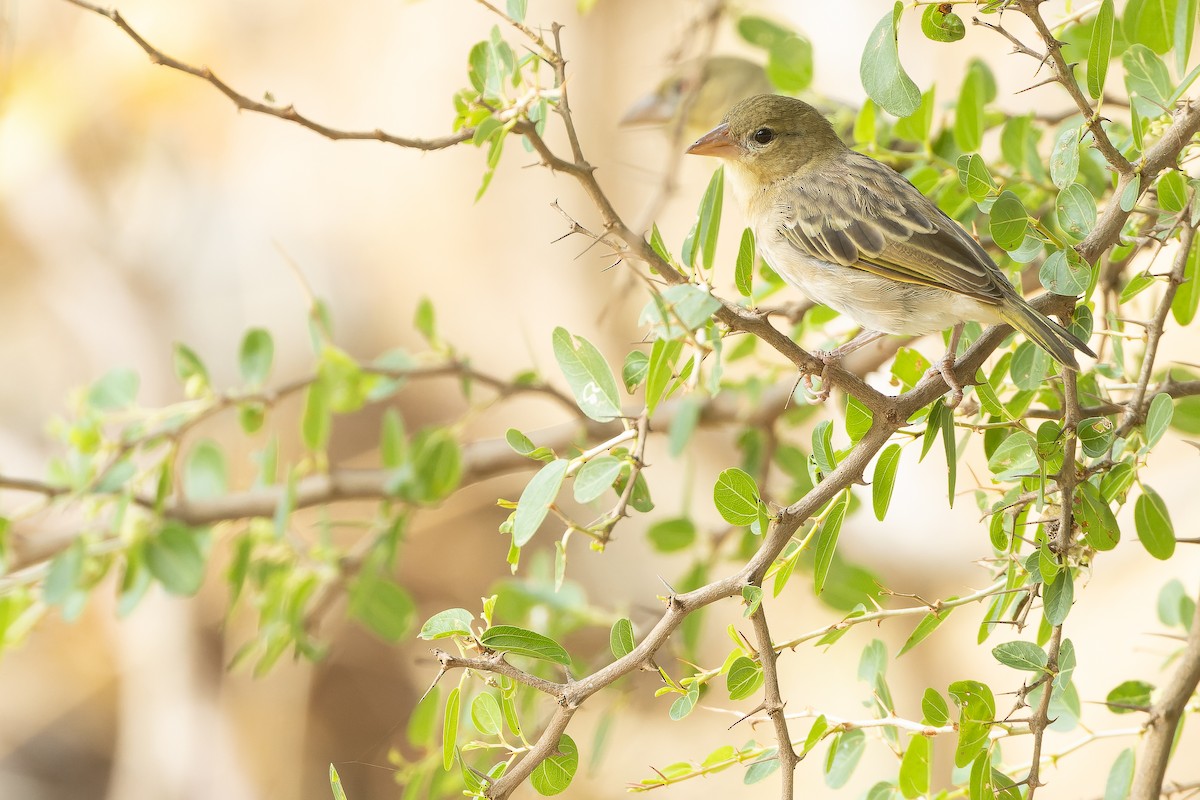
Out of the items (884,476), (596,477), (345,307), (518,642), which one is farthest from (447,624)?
(345,307)

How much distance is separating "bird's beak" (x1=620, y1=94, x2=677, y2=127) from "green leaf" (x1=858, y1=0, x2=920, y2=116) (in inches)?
85.5

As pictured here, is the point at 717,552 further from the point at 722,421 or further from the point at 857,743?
the point at 857,743

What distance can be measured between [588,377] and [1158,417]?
29.0 inches

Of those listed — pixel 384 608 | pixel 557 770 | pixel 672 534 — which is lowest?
pixel 384 608

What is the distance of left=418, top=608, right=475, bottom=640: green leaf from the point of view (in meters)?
1.29

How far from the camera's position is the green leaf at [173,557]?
241 centimetres

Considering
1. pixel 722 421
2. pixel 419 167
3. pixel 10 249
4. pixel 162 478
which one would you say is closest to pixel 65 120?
pixel 10 249

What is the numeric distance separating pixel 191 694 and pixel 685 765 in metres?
3.14

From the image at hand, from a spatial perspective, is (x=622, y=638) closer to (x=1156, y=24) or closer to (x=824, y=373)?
(x=824, y=373)

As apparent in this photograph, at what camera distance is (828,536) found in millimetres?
1496

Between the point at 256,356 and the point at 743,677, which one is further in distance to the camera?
the point at 256,356

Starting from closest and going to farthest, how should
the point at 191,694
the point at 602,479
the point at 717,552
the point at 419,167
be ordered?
the point at 602,479
the point at 717,552
the point at 191,694
the point at 419,167

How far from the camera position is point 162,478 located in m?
2.36

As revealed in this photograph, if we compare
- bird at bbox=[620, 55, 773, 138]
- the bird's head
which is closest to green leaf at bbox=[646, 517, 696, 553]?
the bird's head
